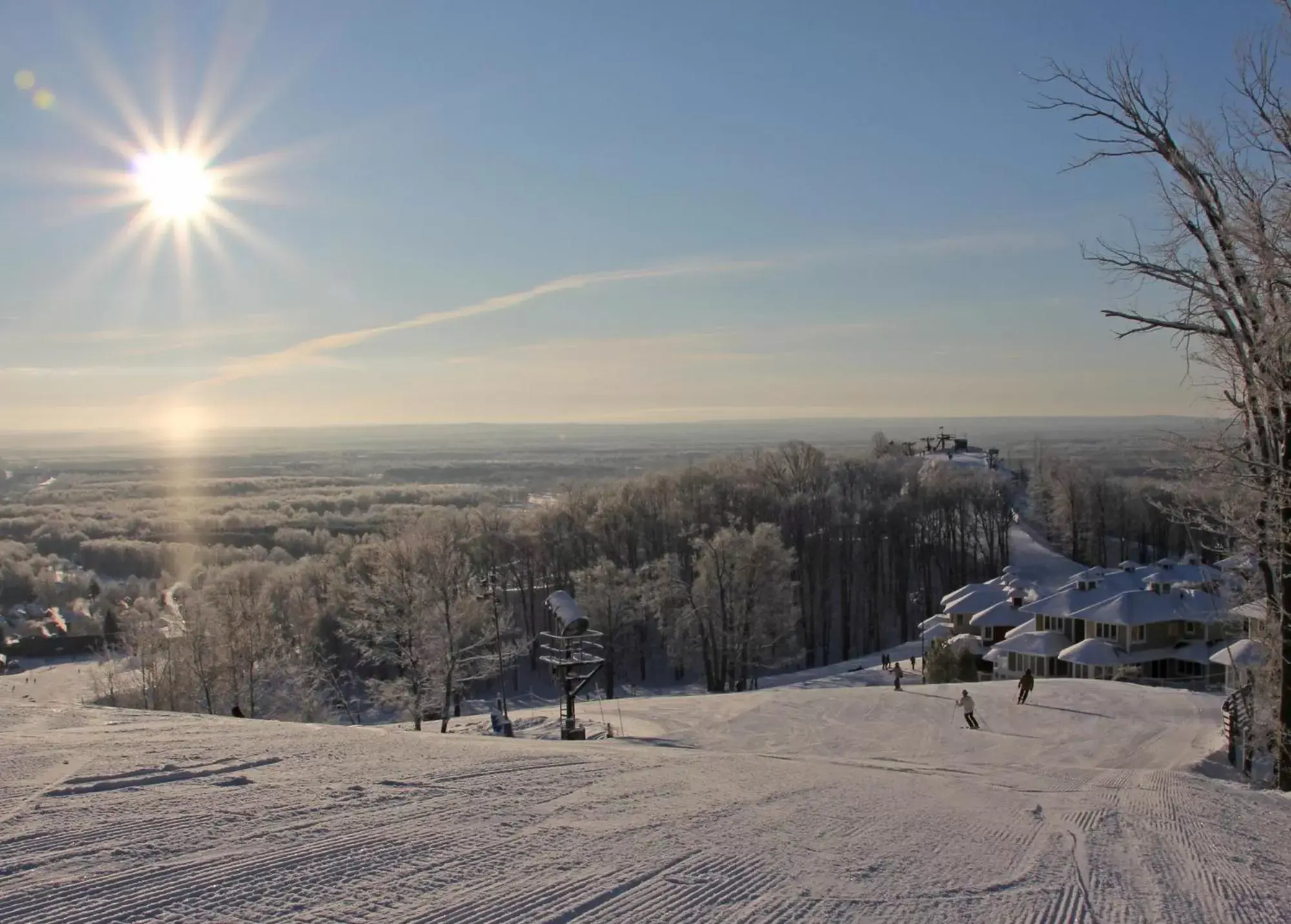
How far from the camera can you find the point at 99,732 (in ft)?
33.8

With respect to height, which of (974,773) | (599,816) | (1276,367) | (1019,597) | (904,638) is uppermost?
(1276,367)

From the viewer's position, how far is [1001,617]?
49.5 metres

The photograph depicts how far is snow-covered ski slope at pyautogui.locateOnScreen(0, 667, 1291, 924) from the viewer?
18.1 feet

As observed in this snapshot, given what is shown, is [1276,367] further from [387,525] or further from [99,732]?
[387,525]

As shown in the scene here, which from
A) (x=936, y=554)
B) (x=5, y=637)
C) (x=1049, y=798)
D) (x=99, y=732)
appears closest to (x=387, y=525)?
(x=99, y=732)

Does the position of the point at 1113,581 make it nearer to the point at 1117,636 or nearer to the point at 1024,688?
the point at 1117,636

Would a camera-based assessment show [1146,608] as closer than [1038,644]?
Yes

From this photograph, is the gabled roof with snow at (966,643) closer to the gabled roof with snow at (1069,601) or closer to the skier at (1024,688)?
the gabled roof with snow at (1069,601)

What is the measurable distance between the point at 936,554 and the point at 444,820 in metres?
62.7

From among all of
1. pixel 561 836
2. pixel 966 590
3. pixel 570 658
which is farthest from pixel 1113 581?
pixel 561 836

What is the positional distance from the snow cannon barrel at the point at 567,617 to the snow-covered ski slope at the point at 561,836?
490 inches

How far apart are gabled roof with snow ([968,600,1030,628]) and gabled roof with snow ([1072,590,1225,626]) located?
432 cm

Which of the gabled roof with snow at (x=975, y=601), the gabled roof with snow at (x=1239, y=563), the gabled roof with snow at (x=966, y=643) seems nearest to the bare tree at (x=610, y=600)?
the gabled roof with snow at (x=966, y=643)

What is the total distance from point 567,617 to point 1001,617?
32.2m
